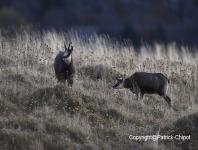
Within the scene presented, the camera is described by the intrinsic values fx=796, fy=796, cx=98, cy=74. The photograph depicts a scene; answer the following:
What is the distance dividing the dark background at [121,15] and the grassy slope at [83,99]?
133 feet

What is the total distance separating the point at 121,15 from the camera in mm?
78500

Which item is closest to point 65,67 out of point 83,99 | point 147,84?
point 147,84

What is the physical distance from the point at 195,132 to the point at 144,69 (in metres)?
5.51

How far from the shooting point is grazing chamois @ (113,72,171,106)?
1748 centimetres

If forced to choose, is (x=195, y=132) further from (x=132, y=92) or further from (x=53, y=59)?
(x=53, y=59)

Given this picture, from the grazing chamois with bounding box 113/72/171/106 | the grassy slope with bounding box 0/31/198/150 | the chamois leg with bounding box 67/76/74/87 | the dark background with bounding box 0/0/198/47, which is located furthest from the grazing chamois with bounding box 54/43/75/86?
the dark background with bounding box 0/0/198/47

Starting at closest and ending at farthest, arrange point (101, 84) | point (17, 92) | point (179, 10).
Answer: point (17, 92), point (101, 84), point (179, 10)

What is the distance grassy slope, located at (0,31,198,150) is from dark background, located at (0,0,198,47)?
1597 inches

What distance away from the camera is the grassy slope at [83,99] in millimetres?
13625

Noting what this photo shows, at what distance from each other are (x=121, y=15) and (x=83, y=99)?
2501 inches

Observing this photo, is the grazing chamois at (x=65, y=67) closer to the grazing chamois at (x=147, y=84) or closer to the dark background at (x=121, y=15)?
the grazing chamois at (x=147, y=84)

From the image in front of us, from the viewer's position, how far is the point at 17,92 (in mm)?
15375

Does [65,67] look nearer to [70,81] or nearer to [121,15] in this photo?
[70,81]

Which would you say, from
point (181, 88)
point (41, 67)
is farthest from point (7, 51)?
point (181, 88)
